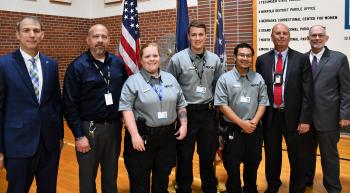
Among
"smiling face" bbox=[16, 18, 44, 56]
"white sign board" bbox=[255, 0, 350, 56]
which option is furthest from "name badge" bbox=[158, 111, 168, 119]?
"white sign board" bbox=[255, 0, 350, 56]

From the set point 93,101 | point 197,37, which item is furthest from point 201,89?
point 93,101

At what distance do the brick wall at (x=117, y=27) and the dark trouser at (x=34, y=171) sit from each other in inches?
218

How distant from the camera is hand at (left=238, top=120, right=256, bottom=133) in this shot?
3307mm

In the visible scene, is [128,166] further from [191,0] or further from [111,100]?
[191,0]

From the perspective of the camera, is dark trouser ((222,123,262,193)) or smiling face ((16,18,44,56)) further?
dark trouser ((222,123,262,193))

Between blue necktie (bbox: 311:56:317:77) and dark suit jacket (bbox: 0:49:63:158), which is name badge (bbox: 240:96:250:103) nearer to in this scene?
blue necktie (bbox: 311:56:317:77)

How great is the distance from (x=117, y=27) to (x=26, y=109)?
7.61 metres

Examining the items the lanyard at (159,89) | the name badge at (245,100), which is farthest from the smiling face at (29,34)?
the name badge at (245,100)

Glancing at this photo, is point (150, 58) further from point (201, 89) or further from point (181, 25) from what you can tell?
point (181, 25)

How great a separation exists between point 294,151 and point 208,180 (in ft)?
3.15

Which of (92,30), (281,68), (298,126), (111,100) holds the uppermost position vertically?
(92,30)

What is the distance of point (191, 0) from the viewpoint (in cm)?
827

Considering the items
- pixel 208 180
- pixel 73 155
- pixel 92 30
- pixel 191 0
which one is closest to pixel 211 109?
pixel 208 180

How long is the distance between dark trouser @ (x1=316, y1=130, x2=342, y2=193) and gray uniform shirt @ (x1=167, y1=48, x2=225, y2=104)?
1.27 meters
